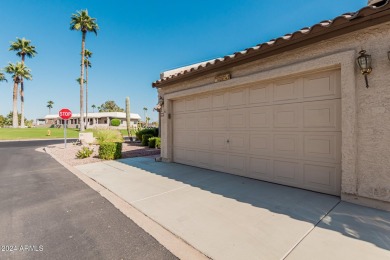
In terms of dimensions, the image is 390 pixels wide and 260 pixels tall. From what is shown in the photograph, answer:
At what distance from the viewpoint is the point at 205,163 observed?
708cm

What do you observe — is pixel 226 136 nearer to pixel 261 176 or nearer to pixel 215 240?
pixel 261 176

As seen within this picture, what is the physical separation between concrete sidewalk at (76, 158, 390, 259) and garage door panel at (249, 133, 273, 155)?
87 centimetres

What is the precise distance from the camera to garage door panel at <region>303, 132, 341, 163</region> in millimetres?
4180

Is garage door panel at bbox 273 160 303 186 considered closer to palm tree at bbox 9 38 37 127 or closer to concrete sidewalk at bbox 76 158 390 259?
concrete sidewalk at bbox 76 158 390 259

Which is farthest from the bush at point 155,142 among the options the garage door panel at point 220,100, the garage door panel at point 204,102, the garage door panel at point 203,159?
the garage door panel at point 220,100

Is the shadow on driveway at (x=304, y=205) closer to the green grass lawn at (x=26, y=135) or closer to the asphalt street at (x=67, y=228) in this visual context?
the asphalt street at (x=67, y=228)

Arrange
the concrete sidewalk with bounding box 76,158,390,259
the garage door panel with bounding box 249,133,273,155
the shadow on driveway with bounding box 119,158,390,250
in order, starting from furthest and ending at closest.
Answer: the garage door panel with bounding box 249,133,273,155 → the shadow on driveway with bounding box 119,158,390,250 → the concrete sidewalk with bounding box 76,158,390,259

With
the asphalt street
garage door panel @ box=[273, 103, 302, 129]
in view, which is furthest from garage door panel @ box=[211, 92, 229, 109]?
the asphalt street

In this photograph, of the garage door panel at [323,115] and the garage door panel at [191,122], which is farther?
the garage door panel at [191,122]

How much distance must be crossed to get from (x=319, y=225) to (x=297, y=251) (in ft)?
2.93

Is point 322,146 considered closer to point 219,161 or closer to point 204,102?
point 219,161

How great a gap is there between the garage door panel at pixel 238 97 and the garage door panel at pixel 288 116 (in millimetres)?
1041

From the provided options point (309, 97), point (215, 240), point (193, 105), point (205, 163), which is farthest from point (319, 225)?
point (193, 105)

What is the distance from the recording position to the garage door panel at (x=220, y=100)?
6.43 meters
